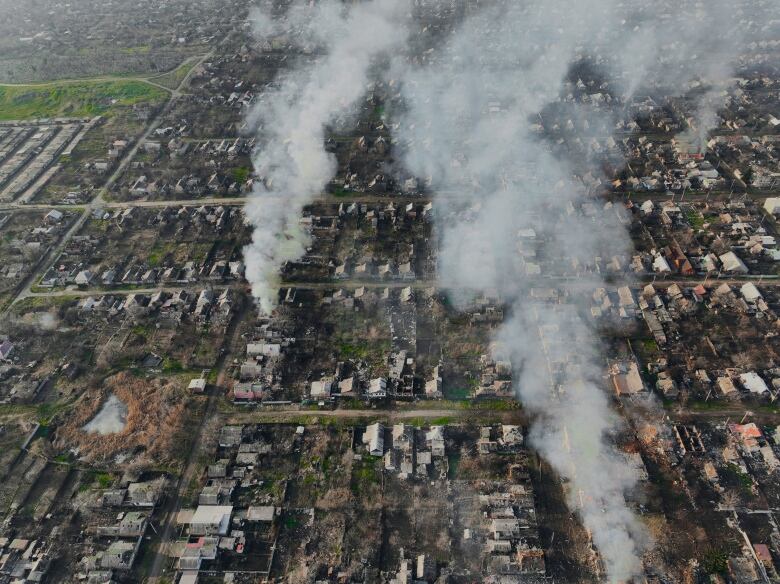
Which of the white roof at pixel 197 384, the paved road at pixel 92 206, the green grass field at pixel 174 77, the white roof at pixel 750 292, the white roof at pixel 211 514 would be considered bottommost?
the white roof at pixel 211 514

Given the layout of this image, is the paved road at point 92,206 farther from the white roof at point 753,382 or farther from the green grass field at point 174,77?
the white roof at point 753,382

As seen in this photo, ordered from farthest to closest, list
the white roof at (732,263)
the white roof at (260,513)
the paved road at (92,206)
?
the paved road at (92,206) < the white roof at (732,263) < the white roof at (260,513)

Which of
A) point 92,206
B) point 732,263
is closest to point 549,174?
point 732,263

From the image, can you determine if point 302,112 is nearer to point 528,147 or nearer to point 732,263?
point 528,147

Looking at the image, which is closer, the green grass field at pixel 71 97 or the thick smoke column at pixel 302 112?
the thick smoke column at pixel 302 112

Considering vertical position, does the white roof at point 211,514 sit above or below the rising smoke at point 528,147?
below

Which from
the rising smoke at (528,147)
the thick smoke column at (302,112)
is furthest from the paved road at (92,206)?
the rising smoke at (528,147)

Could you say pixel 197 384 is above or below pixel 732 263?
below

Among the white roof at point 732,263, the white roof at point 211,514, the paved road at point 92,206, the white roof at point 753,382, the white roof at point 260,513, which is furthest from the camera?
A: the paved road at point 92,206

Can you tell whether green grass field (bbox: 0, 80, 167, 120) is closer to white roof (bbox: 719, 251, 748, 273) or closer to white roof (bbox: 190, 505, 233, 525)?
white roof (bbox: 190, 505, 233, 525)
